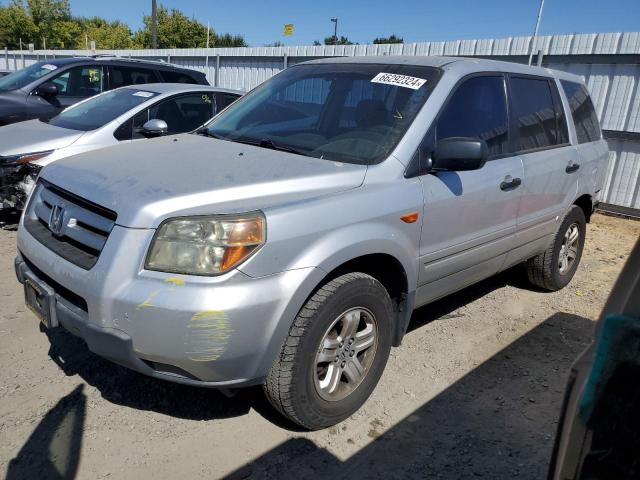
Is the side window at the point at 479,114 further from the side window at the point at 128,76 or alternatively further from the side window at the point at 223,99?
the side window at the point at 128,76

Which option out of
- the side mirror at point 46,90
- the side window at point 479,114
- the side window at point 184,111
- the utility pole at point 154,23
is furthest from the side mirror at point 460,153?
the utility pole at point 154,23

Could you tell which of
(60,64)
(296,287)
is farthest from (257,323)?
(60,64)

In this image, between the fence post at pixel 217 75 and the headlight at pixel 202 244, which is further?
the fence post at pixel 217 75

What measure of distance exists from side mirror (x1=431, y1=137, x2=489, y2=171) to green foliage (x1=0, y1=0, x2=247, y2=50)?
1812 inches

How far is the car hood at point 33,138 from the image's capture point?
5.05m

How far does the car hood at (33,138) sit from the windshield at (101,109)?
0.18 metres

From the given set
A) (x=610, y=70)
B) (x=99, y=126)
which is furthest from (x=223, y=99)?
(x=610, y=70)

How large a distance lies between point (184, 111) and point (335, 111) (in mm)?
3322

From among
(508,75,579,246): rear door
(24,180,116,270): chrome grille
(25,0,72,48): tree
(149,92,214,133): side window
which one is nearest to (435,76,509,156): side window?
(508,75,579,246): rear door

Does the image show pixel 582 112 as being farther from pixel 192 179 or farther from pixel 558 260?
pixel 192 179

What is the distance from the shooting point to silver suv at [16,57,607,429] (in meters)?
2.21

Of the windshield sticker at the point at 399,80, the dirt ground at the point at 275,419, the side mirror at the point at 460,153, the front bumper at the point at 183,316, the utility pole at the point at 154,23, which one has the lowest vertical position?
the dirt ground at the point at 275,419

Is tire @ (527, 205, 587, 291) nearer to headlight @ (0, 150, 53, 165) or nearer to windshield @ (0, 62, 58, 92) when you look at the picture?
headlight @ (0, 150, 53, 165)

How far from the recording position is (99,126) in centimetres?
552
